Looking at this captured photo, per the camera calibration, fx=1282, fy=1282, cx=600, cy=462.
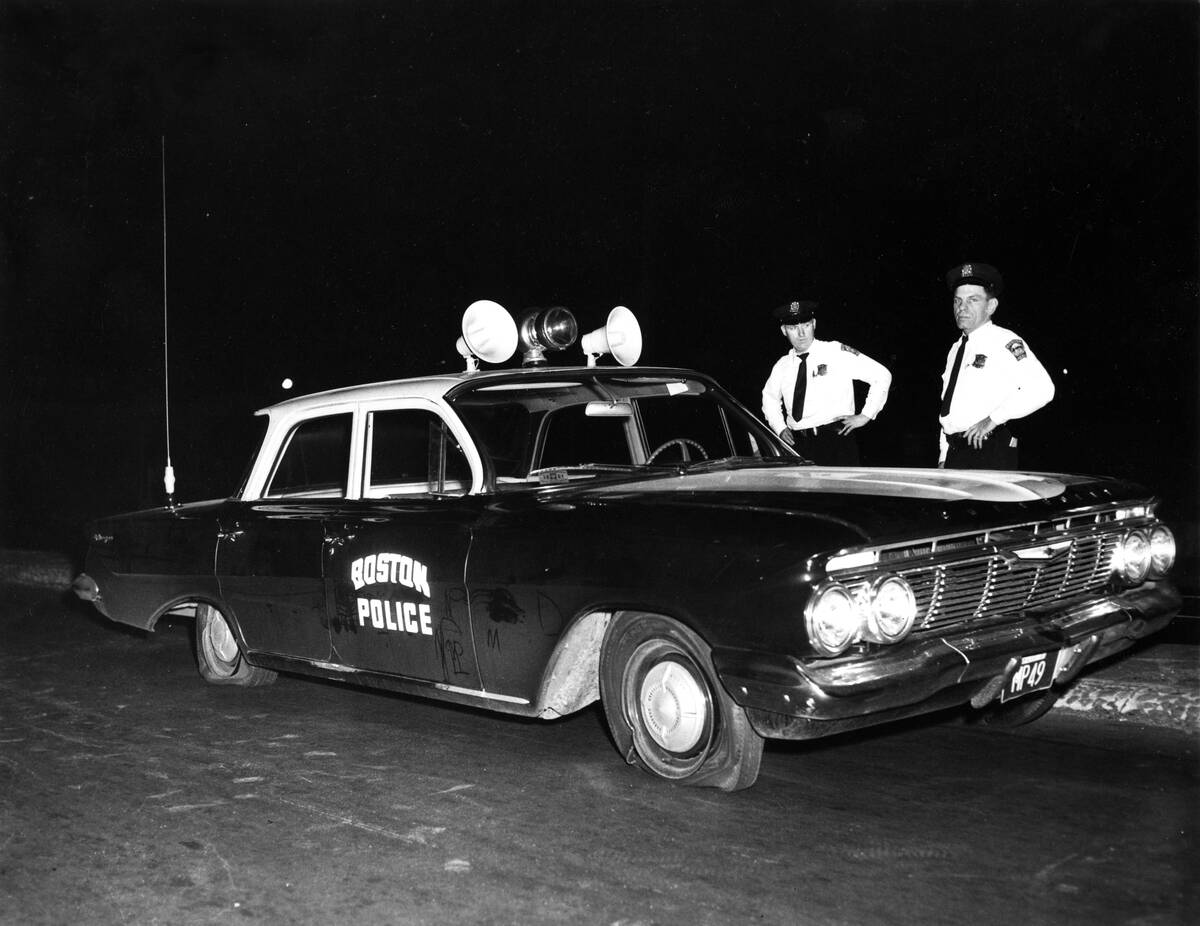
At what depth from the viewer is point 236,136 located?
1614cm

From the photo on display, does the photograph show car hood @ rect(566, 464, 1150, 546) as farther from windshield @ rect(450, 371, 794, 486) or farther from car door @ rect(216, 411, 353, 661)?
car door @ rect(216, 411, 353, 661)

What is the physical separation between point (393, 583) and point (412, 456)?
700 mm

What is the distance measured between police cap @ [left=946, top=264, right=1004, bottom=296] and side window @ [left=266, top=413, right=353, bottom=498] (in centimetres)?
308

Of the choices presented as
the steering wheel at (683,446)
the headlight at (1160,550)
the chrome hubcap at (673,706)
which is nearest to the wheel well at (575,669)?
the chrome hubcap at (673,706)

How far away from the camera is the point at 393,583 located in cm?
504

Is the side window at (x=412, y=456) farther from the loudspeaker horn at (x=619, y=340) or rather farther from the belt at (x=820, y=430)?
the belt at (x=820, y=430)

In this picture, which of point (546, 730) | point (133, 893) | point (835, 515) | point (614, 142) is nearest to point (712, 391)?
point (546, 730)

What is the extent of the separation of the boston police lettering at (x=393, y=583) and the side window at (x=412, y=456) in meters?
0.35

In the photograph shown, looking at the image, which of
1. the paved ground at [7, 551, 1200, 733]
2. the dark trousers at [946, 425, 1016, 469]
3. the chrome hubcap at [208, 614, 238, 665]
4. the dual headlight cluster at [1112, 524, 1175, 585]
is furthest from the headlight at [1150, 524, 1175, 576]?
the chrome hubcap at [208, 614, 238, 665]

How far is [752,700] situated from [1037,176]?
9.53m

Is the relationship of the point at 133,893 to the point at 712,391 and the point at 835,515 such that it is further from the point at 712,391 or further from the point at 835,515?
the point at 712,391

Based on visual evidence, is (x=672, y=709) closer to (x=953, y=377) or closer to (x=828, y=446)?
(x=953, y=377)

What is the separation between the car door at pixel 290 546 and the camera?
216 inches

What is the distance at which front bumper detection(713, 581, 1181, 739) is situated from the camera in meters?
3.71
